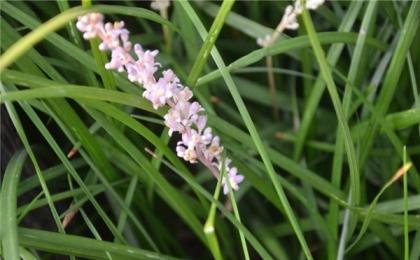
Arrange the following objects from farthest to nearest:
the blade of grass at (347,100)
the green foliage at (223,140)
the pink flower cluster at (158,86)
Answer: the blade of grass at (347,100) < the green foliage at (223,140) < the pink flower cluster at (158,86)

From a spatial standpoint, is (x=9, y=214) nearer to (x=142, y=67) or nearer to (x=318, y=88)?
(x=142, y=67)

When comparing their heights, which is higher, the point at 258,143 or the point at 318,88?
the point at 318,88

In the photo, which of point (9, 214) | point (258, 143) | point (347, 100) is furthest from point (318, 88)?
point (9, 214)

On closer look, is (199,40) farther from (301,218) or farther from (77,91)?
(77,91)

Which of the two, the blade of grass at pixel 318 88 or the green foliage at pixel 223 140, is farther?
the blade of grass at pixel 318 88

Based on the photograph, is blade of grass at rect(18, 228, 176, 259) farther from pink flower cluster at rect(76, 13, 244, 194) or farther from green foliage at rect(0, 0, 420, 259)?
pink flower cluster at rect(76, 13, 244, 194)

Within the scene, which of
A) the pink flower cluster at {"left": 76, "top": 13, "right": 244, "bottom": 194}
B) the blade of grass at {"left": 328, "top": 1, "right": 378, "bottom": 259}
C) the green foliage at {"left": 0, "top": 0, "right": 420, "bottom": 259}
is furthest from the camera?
the blade of grass at {"left": 328, "top": 1, "right": 378, "bottom": 259}

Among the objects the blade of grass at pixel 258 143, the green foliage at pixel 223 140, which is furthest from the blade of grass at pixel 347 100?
the blade of grass at pixel 258 143

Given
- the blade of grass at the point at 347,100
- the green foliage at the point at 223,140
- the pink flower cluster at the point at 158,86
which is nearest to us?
the pink flower cluster at the point at 158,86

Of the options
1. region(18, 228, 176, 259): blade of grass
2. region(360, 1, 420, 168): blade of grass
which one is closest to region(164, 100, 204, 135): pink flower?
region(18, 228, 176, 259): blade of grass

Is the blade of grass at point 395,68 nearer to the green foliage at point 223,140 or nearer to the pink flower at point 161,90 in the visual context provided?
the green foliage at point 223,140
